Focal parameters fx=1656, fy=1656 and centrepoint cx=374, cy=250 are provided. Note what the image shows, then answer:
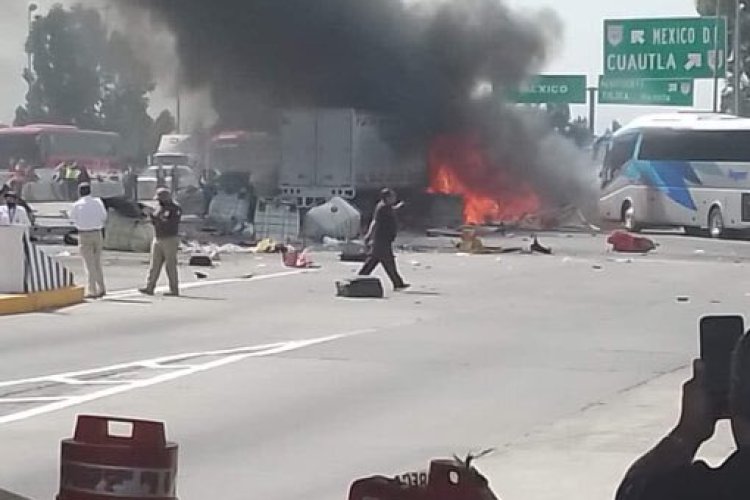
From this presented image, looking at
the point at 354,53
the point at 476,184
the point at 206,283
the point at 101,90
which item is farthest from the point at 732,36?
the point at 206,283

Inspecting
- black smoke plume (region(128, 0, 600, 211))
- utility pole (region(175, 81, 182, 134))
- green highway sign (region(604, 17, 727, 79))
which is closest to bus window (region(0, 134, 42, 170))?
utility pole (region(175, 81, 182, 134))

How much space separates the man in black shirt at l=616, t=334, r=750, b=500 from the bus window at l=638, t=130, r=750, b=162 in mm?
42288

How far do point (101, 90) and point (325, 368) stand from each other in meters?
60.1

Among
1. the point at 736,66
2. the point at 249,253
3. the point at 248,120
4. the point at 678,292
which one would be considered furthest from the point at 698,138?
the point at 678,292

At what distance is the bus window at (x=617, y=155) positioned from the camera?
47.8 metres

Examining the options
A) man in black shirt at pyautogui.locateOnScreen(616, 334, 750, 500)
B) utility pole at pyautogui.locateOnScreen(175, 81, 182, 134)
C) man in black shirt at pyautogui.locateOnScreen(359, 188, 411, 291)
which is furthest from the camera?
utility pole at pyautogui.locateOnScreen(175, 81, 182, 134)

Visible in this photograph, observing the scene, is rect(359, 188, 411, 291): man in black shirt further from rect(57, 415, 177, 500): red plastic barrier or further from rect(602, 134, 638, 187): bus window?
rect(602, 134, 638, 187): bus window

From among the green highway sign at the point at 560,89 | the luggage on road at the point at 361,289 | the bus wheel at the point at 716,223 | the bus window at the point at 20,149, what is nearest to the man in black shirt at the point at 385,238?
the luggage on road at the point at 361,289

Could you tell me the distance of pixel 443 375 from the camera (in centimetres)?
1454

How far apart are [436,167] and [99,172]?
75.0 feet

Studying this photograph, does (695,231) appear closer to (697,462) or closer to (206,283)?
(206,283)

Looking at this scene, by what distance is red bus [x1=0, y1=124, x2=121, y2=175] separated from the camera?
2662 inches

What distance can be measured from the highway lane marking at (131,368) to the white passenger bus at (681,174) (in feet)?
94.7

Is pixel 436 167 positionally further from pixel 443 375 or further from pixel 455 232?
pixel 443 375
